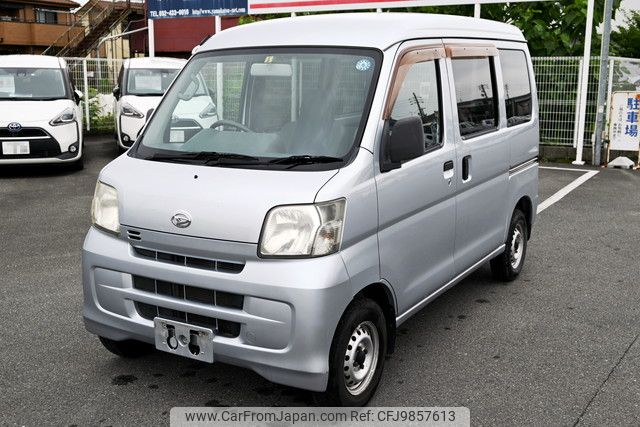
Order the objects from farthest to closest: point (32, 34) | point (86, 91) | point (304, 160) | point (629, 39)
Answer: point (32, 34) < point (629, 39) < point (86, 91) < point (304, 160)

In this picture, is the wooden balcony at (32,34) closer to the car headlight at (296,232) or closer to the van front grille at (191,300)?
the van front grille at (191,300)

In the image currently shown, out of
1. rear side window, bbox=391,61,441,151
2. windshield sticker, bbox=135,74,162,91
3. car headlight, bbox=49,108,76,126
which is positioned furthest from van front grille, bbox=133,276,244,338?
windshield sticker, bbox=135,74,162,91

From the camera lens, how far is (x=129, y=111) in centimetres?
1212

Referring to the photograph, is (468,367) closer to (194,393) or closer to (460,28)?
(194,393)

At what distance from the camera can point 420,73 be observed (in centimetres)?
388

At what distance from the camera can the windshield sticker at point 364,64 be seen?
3.56 m

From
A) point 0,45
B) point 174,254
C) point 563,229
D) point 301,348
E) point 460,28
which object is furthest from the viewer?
point 0,45

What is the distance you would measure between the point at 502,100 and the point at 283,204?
2.50 meters

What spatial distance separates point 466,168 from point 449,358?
3.76 ft

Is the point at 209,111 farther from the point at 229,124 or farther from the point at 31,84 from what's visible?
the point at 31,84

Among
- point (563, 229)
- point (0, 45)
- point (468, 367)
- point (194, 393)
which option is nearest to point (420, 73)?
point (468, 367)

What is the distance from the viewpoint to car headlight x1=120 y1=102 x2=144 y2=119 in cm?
1202

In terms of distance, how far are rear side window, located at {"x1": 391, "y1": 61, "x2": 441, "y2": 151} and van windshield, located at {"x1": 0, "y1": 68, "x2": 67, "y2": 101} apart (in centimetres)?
834

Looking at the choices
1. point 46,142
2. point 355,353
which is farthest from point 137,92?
point 355,353
